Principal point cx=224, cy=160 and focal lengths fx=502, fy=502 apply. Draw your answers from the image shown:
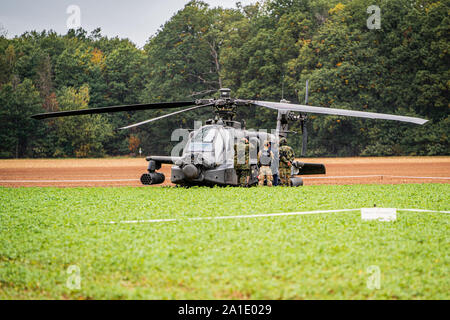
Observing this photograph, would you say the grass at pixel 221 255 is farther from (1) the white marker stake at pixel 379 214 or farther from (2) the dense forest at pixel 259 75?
(2) the dense forest at pixel 259 75

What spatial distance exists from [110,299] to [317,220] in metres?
5.17

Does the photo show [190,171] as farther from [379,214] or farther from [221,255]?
[221,255]

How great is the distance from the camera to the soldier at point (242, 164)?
1697 cm

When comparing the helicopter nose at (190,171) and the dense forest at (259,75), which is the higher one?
the dense forest at (259,75)

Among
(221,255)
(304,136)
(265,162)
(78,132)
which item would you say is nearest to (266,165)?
(265,162)

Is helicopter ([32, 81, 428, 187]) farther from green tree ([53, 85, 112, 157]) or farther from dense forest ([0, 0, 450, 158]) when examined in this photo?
green tree ([53, 85, 112, 157])

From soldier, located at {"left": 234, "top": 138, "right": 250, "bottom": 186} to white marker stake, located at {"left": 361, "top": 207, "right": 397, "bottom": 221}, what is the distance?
7.89m

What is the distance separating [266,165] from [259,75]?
150ft

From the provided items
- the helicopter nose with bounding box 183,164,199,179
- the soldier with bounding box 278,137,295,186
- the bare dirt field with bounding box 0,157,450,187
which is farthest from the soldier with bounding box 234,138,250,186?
the bare dirt field with bounding box 0,157,450,187

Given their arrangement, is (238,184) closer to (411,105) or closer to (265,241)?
(265,241)

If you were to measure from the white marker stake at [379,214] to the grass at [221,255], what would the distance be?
0.70 feet

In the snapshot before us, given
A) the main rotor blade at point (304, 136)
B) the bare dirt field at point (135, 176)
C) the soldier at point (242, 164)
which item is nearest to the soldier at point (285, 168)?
the main rotor blade at point (304, 136)

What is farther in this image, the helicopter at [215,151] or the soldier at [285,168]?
the soldier at [285,168]

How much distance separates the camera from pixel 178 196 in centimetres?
1412
